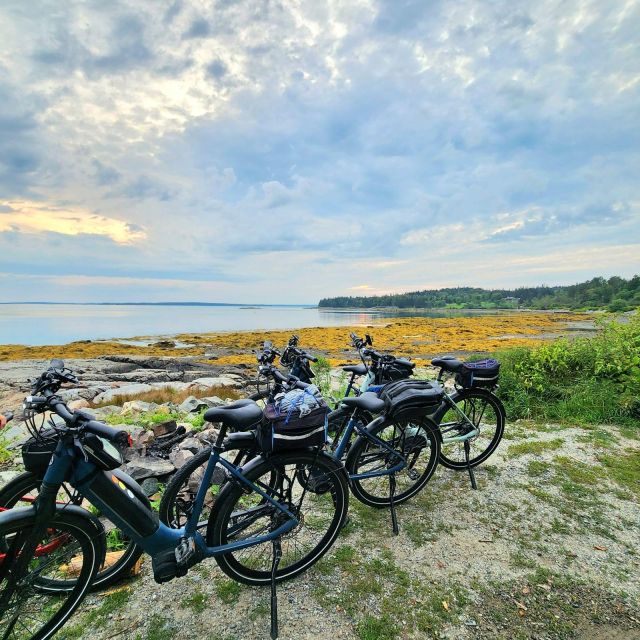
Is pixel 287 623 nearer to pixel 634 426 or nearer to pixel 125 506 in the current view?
pixel 125 506

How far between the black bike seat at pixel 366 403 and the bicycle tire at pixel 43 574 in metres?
2.03

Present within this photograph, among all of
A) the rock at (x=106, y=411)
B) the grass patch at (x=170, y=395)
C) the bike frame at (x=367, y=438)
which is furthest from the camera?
the grass patch at (x=170, y=395)

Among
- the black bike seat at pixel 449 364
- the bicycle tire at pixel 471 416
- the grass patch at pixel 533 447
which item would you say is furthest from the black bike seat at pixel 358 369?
the grass patch at pixel 533 447

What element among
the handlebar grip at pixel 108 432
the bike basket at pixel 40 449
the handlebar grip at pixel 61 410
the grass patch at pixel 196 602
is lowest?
the grass patch at pixel 196 602

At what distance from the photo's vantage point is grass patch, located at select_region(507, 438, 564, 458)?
4805 mm

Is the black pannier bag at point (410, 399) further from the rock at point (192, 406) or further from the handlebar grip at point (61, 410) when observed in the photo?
the rock at point (192, 406)

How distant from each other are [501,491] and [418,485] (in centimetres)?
102

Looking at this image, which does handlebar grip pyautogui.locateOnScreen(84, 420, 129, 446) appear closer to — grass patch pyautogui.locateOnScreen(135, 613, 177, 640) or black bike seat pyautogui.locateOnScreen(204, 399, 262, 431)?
black bike seat pyautogui.locateOnScreen(204, 399, 262, 431)

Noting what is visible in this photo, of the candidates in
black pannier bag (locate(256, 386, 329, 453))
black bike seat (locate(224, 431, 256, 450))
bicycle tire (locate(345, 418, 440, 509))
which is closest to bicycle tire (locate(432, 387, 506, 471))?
bicycle tire (locate(345, 418, 440, 509))

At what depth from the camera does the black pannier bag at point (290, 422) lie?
7.91ft

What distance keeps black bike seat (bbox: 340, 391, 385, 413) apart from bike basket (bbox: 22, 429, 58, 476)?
6.93 ft

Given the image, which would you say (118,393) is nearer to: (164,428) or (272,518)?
(164,428)

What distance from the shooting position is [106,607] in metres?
2.49

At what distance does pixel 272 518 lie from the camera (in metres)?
2.69
